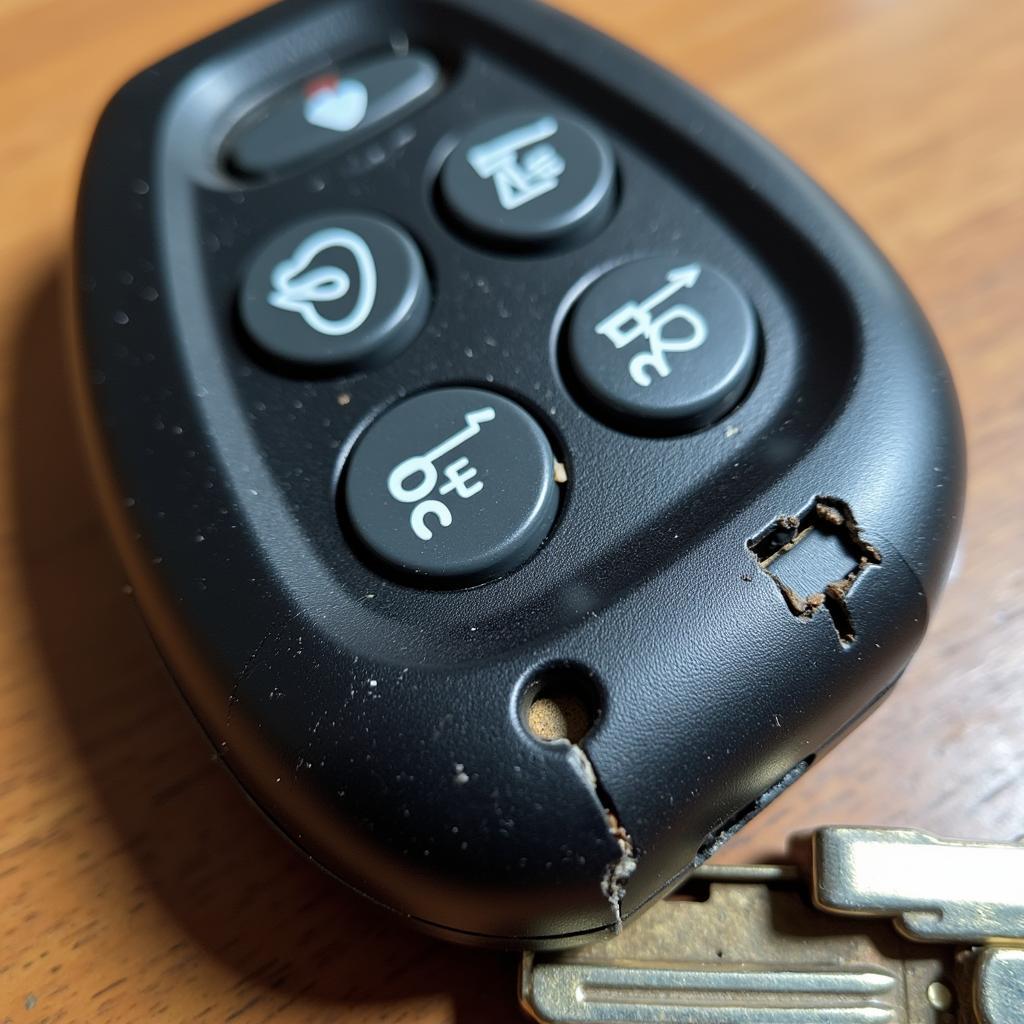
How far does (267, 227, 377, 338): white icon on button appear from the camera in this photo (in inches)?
14.5

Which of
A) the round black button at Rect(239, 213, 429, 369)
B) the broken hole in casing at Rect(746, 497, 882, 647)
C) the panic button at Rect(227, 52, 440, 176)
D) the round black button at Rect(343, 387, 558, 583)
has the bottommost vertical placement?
the broken hole in casing at Rect(746, 497, 882, 647)

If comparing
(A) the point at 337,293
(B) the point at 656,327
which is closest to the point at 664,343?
(B) the point at 656,327

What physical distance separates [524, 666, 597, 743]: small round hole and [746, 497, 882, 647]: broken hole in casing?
0.06 metres

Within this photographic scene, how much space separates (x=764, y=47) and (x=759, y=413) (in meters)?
0.28

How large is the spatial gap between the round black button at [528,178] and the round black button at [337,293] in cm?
3

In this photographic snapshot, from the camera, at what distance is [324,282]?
379mm

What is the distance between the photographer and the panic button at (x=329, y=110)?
0.42m

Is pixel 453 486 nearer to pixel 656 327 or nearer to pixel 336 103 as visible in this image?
pixel 656 327

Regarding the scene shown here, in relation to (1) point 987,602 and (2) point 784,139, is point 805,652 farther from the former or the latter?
(2) point 784,139

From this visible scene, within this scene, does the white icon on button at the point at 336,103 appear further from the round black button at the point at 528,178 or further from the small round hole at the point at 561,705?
the small round hole at the point at 561,705

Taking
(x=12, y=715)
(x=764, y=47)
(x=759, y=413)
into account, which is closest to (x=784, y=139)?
(x=764, y=47)

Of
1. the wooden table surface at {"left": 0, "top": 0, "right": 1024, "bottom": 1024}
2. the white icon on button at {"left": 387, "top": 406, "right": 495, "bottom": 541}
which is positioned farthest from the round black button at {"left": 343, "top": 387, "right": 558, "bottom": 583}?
the wooden table surface at {"left": 0, "top": 0, "right": 1024, "bottom": 1024}

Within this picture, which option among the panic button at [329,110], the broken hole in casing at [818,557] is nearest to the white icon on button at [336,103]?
the panic button at [329,110]

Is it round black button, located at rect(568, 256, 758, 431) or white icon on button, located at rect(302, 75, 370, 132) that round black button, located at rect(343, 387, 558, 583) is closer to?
round black button, located at rect(568, 256, 758, 431)
